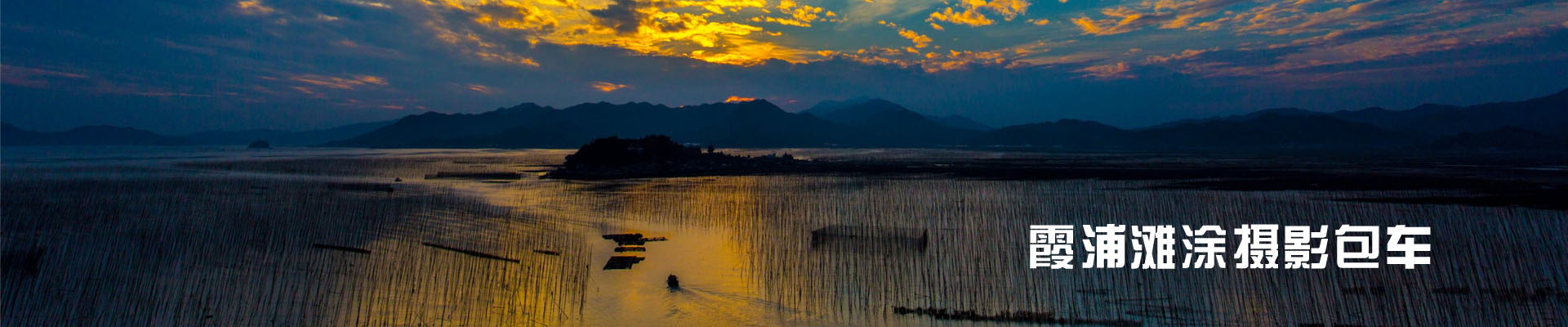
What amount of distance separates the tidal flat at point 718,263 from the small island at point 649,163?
1665 cm

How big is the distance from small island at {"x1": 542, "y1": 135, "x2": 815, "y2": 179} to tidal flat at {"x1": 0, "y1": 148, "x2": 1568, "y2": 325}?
1665cm

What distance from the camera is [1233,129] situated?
14825 centimetres

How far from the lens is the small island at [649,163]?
47031 millimetres

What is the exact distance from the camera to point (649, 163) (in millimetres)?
53062

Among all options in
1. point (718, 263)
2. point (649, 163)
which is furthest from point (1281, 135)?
point (718, 263)

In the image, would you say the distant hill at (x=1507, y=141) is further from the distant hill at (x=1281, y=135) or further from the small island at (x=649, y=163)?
the small island at (x=649, y=163)

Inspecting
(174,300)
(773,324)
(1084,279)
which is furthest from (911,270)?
(174,300)

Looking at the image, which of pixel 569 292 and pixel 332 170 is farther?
pixel 332 170

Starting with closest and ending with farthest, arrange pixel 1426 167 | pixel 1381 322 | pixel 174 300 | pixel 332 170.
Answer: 1. pixel 1381 322
2. pixel 174 300
3. pixel 1426 167
4. pixel 332 170

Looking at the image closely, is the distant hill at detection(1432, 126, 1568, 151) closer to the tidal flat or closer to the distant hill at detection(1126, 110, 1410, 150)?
the distant hill at detection(1126, 110, 1410, 150)

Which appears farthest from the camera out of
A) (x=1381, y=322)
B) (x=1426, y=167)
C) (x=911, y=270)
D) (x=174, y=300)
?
(x=1426, y=167)

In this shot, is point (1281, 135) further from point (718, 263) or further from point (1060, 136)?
point (718, 263)

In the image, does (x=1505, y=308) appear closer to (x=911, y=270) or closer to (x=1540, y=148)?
(x=911, y=270)

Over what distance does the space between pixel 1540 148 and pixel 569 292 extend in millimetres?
127633
